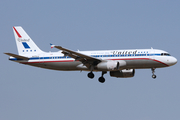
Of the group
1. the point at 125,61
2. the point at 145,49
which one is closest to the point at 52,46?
the point at 125,61

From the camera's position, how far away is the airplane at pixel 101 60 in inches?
1961

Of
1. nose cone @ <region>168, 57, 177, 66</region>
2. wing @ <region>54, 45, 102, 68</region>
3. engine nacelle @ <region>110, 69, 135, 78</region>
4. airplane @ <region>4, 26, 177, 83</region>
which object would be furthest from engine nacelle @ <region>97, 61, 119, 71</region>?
nose cone @ <region>168, 57, 177, 66</region>

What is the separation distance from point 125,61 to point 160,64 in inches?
199

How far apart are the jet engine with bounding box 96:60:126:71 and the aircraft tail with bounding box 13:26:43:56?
11.1 m

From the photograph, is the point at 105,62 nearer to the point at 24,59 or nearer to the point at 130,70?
the point at 130,70

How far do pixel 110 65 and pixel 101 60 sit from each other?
1.80m

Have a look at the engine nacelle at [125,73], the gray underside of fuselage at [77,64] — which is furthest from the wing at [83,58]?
the engine nacelle at [125,73]

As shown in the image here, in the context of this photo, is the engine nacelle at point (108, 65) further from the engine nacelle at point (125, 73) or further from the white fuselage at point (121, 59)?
the engine nacelle at point (125, 73)

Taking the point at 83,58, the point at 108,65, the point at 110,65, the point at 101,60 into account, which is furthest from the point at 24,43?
the point at 110,65

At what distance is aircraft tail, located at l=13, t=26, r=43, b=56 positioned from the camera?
184 feet

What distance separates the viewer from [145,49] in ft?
168

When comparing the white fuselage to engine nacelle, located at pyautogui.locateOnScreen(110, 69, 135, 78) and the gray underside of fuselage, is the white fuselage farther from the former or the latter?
engine nacelle, located at pyautogui.locateOnScreen(110, 69, 135, 78)

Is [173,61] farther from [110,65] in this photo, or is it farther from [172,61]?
[110,65]

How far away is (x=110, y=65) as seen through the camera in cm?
4928
